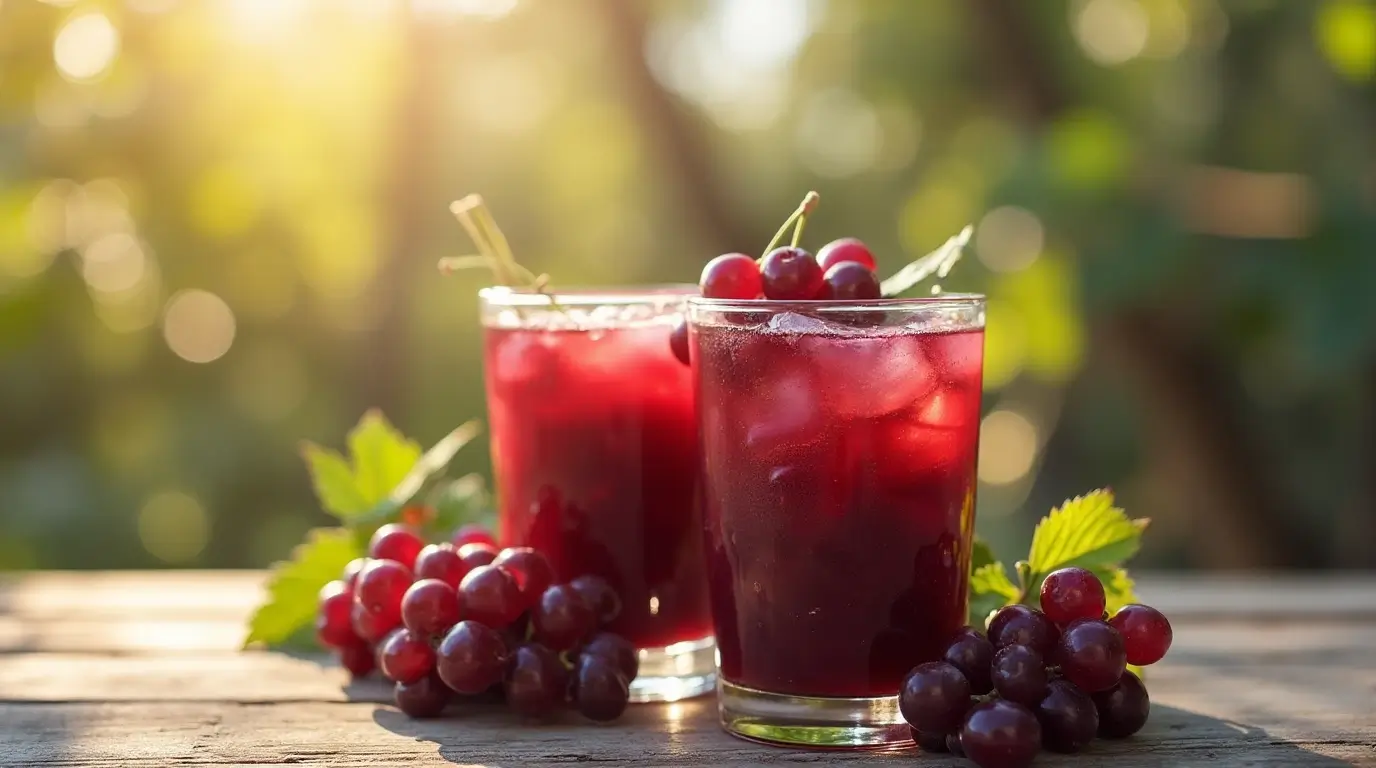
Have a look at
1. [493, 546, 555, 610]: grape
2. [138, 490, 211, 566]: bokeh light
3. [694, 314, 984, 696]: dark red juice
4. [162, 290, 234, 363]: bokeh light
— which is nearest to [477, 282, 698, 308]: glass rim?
[694, 314, 984, 696]: dark red juice

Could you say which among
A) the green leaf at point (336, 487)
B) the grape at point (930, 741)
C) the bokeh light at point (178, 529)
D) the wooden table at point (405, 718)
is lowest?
the bokeh light at point (178, 529)

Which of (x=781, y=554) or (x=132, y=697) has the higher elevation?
(x=781, y=554)

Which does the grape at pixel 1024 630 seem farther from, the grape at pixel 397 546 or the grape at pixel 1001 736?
the grape at pixel 397 546

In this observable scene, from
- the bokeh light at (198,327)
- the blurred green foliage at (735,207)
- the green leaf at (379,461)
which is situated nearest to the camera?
the green leaf at (379,461)

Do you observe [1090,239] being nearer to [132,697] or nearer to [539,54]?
[132,697]

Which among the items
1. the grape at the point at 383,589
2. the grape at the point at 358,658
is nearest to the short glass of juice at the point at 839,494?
the grape at the point at 383,589

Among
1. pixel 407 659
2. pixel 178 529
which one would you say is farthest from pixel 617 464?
pixel 178 529

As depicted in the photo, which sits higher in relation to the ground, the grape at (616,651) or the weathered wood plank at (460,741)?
the grape at (616,651)

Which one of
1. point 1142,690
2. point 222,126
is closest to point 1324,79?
point 1142,690
